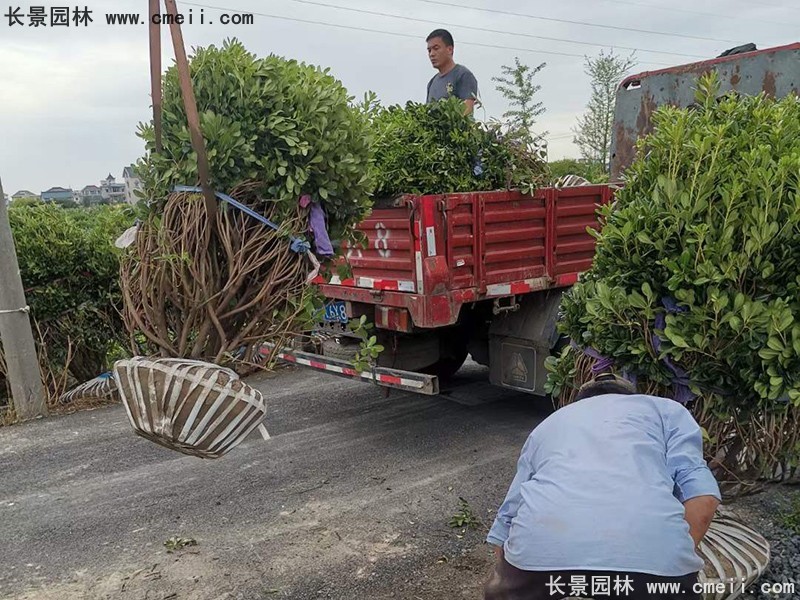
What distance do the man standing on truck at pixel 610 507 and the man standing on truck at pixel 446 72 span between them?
4.68 meters

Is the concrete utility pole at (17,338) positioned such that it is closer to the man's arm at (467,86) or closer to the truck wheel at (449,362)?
the truck wheel at (449,362)

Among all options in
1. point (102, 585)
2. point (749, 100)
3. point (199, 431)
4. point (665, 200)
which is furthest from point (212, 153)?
point (749, 100)

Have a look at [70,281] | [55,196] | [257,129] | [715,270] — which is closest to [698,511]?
[715,270]

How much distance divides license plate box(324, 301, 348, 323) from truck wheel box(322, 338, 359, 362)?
0.55m

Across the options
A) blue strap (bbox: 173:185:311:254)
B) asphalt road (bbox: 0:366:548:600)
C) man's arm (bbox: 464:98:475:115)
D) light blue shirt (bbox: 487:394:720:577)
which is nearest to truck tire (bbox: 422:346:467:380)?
asphalt road (bbox: 0:366:548:600)

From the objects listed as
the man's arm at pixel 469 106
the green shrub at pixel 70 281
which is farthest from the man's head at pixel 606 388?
the green shrub at pixel 70 281

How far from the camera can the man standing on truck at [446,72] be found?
662 cm

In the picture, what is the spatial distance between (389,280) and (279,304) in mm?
2396

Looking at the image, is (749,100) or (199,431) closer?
(199,431)

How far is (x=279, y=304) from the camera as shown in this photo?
309cm

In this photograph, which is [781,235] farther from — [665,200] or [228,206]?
[228,206]

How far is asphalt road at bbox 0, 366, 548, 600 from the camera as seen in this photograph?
12.1 feet

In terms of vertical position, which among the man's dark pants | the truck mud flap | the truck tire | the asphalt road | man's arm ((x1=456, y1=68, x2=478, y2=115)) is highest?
man's arm ((x1=456, y1=68, x2=478, y2=115))

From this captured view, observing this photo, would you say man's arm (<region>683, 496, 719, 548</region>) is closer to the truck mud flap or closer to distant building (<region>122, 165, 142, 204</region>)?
distant building (<region>122, 165, 142, 204</region>)
